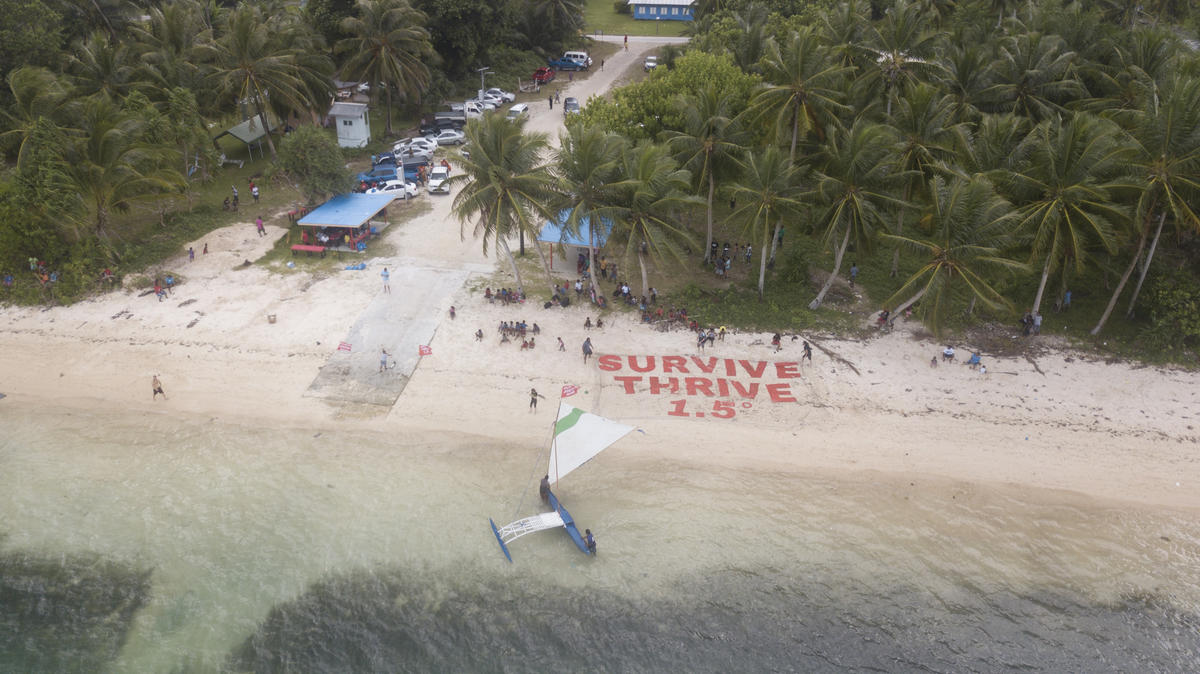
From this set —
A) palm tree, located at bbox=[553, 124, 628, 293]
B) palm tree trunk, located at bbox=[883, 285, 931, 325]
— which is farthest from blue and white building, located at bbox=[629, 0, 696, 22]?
palm tree trunk, located at bbox=[883, 285, 931, 325]

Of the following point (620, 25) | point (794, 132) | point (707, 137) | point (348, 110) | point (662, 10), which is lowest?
point (348, 110)

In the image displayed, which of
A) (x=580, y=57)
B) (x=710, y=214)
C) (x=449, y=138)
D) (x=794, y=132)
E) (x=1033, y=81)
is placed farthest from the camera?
(x=580, y=57)

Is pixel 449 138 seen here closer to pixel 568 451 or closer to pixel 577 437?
pixel 577 437

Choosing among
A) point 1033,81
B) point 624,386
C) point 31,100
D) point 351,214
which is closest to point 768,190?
point 624,386

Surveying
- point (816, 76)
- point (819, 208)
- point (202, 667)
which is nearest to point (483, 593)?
point (202, 667)

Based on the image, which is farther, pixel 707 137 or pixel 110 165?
pixel 110 165

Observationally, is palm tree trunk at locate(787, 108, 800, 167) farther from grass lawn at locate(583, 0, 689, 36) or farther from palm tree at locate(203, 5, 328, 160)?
grass lawn at locate(583, 0, 689, 36)

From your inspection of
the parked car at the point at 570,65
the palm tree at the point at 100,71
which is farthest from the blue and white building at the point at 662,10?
the palm tree at the point at 100,71
